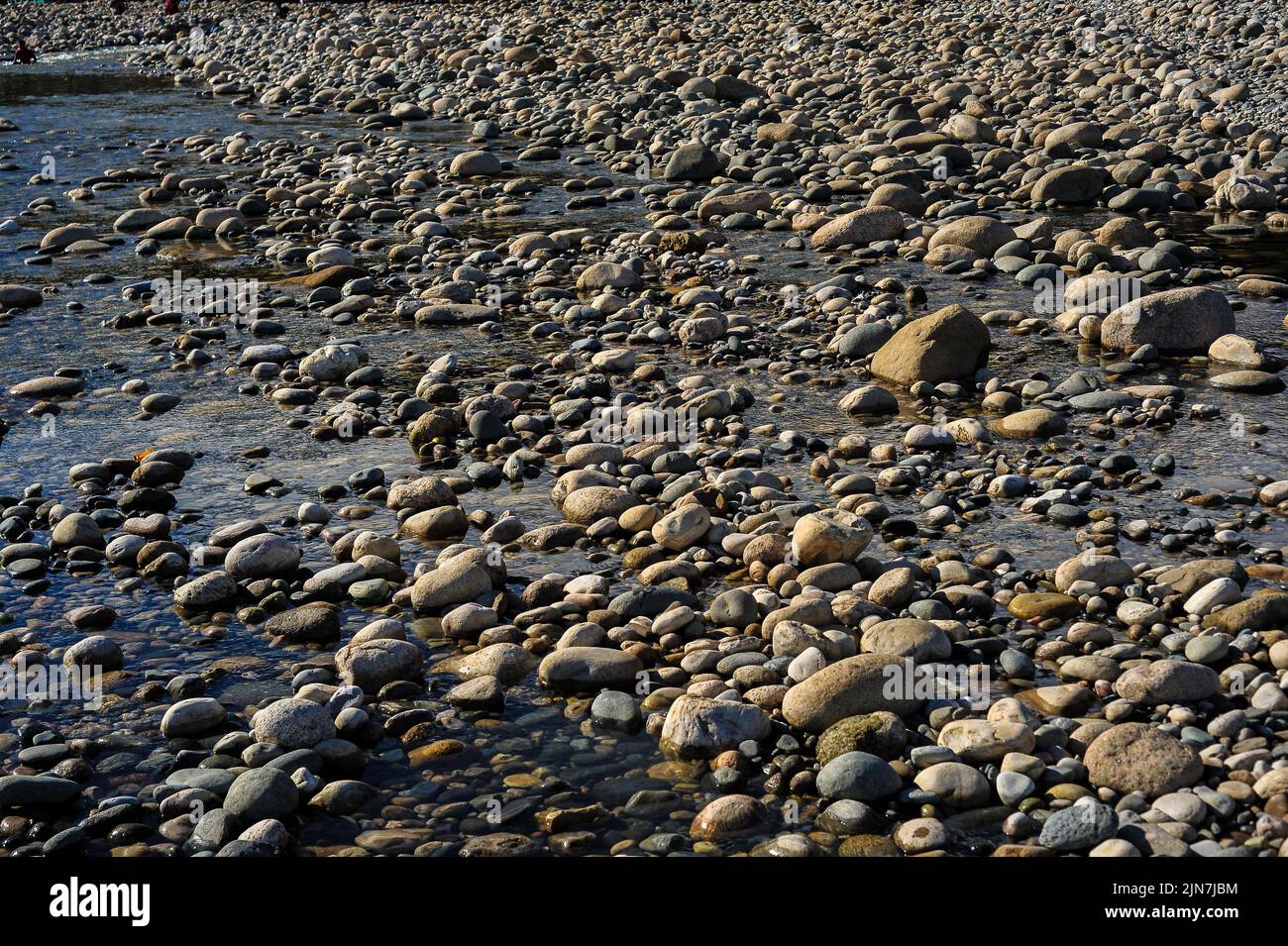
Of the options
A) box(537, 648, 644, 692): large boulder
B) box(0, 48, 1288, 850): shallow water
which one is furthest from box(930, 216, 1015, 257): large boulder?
box(537, 648, 644, 692): large boulder

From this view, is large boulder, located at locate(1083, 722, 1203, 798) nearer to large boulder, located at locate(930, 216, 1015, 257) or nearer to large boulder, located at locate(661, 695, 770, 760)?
large boulder, located at locate(661, 695, 770, 760)

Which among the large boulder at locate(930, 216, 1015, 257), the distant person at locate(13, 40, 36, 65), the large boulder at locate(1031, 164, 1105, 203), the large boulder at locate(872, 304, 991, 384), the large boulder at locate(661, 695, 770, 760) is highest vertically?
the distant person at locate(13, 40, 36, 65)

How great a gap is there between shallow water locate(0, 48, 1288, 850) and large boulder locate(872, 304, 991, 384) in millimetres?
313

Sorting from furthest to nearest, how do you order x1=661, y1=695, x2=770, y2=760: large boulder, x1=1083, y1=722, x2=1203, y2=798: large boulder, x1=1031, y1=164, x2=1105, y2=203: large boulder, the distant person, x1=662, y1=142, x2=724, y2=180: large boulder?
1. the distant person
2. x1=662, y1=142, x2=724, y2=180: large boulder
3. x1=1031, y1=164, x2=1105, y2=203: large boulder
4. x1=661, y1=695, x2=770, y2=760: large boulder
5. x1=1083, y1=722, x2=1203, y2=798: large boulder

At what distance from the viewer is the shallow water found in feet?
17.0

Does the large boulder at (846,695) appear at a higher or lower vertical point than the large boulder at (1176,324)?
lower

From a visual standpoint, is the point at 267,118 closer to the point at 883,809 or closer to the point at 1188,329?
the point at 1188,329

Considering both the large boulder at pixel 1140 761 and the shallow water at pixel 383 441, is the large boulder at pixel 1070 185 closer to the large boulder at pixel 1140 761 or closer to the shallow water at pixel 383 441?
the shallow water at pixel 383 441

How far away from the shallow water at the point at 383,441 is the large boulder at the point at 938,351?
0.31 metres

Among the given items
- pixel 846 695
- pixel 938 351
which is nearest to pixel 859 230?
pixel 938 351

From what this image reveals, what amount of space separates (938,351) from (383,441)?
3.45 meters

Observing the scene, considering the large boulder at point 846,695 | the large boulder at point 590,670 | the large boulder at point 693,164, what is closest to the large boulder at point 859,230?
the large boulder at point 693,164

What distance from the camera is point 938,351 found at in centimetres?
866

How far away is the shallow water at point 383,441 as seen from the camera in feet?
17.0
